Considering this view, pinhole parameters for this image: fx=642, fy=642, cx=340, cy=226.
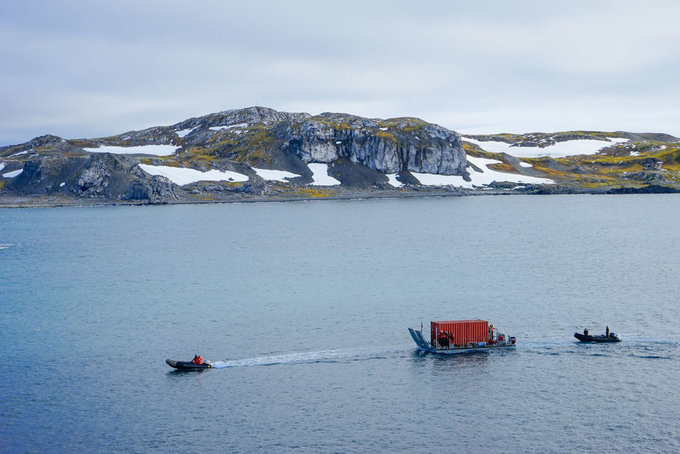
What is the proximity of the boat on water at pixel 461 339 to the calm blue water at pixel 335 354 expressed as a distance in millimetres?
1467

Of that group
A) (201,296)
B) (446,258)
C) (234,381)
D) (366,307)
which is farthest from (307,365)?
(446,258)

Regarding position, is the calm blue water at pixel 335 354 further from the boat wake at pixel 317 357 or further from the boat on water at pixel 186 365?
the boat on water at pixel 186 365

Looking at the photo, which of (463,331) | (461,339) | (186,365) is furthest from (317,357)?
(463,331)

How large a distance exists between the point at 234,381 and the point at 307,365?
6.78 m

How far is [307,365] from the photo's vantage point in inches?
2212

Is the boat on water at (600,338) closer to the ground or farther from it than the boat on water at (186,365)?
farther from it

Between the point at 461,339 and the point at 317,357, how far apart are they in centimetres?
1389

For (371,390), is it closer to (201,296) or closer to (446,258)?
(201,296)

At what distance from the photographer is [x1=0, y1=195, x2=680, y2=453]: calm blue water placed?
4291 cm

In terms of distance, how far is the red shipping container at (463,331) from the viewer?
2382 inches

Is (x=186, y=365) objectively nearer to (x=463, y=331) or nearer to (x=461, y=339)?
(x=461, y=339)

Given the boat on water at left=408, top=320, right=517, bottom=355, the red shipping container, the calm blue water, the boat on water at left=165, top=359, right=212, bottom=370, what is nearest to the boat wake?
the calm blue water

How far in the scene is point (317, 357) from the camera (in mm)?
57906

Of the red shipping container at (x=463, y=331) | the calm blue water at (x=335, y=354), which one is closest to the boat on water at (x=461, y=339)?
the red shipping container at (x=463, y=331)
